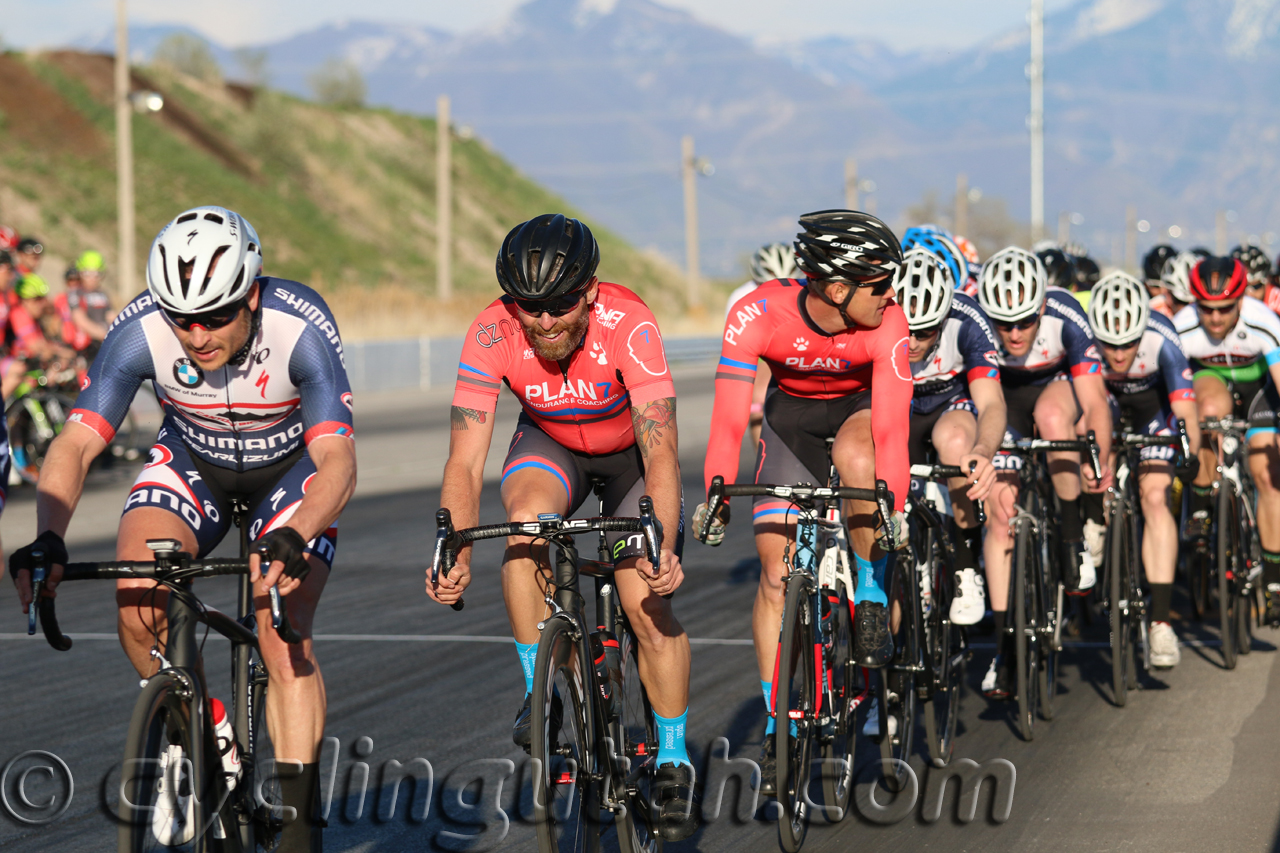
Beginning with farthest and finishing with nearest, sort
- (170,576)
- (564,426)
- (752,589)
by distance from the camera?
(752,589) < (564,426) < (170,576)

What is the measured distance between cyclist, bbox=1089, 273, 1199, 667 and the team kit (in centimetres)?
140

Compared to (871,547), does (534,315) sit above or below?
above

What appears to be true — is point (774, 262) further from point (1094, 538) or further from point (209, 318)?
point (209, 318)

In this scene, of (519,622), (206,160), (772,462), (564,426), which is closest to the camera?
(519,622)

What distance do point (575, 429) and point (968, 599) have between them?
8.67 ft

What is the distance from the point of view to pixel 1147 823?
17.3ft

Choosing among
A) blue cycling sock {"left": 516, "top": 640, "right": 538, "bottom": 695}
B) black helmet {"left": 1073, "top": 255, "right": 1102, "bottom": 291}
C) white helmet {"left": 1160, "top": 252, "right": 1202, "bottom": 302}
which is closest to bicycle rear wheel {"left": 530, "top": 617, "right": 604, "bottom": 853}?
blue cycling sock {"left": 516, "top": 640, "right": 538, "bottom": 695}

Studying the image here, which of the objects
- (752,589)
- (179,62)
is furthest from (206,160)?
(752,589)

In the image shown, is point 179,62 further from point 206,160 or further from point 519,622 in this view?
point 519,622

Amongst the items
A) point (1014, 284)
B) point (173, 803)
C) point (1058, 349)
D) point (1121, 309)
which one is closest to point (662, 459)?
point (173, 803)

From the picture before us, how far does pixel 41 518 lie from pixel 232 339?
734 mm

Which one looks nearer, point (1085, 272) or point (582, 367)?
point (582, 367)

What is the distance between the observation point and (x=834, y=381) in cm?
589

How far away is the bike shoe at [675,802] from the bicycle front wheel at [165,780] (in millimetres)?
1433
